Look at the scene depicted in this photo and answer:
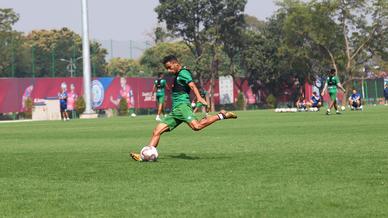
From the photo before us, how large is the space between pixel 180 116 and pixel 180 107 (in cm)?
15

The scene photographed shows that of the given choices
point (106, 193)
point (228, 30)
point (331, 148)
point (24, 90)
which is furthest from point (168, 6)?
point (106, 193)

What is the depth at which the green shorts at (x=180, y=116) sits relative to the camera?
11898 mm

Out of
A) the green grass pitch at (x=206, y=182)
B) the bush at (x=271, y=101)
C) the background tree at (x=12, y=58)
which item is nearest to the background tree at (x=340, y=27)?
the bush at (x=271, y=101)

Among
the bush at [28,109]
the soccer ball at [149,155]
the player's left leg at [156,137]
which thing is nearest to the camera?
the soccer ball at [149,155]

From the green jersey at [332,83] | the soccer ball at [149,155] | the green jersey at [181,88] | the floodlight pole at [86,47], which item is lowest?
the soccer ball at [149,155]

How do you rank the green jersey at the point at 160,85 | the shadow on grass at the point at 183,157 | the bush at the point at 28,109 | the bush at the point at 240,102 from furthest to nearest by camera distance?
1. the bush at the point at 240,102
2. the bush at the point at 28,109
3. the green jersey at the point at 160,85
4. the shadow on grass at the point at 183,157

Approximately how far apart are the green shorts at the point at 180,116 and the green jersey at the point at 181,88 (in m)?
0.09

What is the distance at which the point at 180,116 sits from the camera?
1198 cm

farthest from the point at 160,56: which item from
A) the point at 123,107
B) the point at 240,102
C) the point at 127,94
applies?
the point at 123,107

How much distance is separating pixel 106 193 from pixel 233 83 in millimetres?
70421

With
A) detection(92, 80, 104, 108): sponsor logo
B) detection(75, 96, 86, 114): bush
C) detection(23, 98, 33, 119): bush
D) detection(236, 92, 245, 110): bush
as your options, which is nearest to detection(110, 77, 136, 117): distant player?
detection(92, 80, 104, 108): sponsor logo

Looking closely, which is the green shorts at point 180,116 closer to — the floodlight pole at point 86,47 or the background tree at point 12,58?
the floodlight pole at point 86,47

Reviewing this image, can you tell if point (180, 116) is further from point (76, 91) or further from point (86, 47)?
point (76, 91)

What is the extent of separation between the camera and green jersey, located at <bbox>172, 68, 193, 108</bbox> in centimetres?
1191
